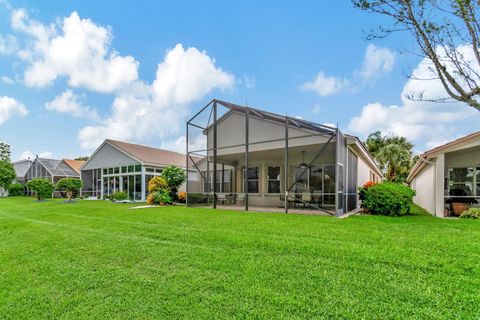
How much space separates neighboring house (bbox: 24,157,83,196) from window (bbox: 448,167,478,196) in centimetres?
3763

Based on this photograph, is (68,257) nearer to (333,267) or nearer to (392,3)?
(333,267)

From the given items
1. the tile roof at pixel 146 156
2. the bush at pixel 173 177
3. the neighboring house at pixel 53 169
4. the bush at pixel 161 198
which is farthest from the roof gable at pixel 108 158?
the neighboring house at pixel 53 169

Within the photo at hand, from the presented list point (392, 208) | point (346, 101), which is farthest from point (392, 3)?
point (346, 101)

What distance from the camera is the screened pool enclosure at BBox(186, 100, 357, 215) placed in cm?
1322

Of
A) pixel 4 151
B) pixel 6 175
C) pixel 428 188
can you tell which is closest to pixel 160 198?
pixel 428 188

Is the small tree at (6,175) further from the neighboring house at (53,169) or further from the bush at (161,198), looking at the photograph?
the bush at (161,198)

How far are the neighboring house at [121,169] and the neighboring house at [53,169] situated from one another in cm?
649

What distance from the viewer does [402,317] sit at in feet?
10.1

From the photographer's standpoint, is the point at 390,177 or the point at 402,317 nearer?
the point at 402,317

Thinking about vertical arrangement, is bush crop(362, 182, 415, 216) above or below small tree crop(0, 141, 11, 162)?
below

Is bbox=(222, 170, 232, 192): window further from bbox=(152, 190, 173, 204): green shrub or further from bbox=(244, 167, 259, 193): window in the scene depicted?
bbox=(152, 190, 173, 204): green shrub

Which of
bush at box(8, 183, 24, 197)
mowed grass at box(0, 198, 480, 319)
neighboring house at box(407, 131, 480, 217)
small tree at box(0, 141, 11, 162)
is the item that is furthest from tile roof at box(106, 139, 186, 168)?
small tree at box(0, 141, 11, 162)

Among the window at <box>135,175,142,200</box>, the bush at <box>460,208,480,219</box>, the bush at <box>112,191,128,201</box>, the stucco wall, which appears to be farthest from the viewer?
the window at <box>135,175,142,200</box>

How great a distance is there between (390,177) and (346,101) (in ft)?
53.5
